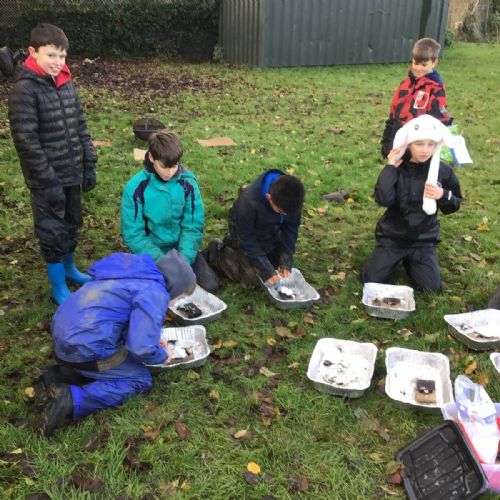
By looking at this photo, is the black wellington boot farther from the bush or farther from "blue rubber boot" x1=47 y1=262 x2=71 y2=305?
the bush

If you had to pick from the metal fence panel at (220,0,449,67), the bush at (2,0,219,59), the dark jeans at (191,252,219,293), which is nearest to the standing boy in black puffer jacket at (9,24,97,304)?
the dark jeans at (191,252,219,293)

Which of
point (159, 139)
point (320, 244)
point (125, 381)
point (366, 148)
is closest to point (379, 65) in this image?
point (366, 148)

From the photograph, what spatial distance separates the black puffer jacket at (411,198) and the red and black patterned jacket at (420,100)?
1372 mm

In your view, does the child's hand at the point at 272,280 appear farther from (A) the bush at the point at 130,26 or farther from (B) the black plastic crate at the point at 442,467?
(A) the bush at the point at 130,26

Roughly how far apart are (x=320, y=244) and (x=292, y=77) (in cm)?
916

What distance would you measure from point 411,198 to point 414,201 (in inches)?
1.4

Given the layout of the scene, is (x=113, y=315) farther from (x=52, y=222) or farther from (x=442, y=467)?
(x=442, y=467)

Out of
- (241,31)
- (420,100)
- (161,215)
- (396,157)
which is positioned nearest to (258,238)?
(161,215)

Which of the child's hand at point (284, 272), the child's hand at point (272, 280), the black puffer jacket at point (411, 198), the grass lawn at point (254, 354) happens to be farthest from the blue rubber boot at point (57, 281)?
the black puffer jacket at point (411, 198)

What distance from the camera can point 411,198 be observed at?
444cm

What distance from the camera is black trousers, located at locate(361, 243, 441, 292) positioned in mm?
4527

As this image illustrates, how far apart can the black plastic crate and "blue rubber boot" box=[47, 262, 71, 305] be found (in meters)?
2.77

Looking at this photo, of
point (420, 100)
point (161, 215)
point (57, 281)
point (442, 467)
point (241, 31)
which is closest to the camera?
point (442, 467)

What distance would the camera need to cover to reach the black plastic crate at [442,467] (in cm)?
260
